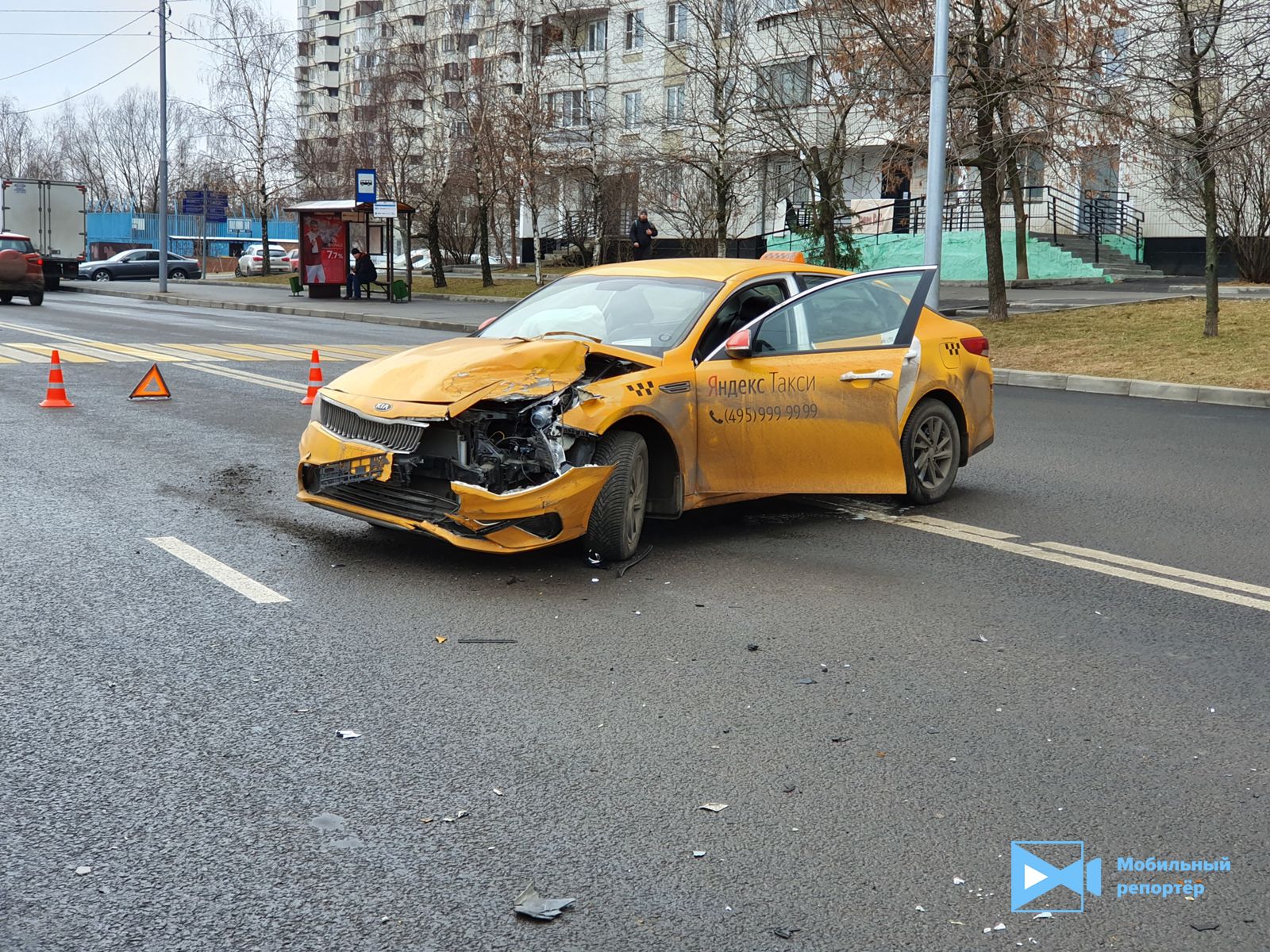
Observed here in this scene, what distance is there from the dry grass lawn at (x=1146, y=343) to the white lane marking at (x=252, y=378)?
32.0 feet

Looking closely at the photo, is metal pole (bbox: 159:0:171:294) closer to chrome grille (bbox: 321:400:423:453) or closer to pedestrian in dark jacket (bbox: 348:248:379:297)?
pedestrian in dark jacket (bbox: 348:248:379:297)

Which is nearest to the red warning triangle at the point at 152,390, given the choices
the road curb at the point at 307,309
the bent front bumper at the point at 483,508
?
the bent front bumper at the point at 483,508

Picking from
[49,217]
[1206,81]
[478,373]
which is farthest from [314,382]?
[49,217]

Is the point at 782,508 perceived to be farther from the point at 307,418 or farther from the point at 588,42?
the point at 588,42

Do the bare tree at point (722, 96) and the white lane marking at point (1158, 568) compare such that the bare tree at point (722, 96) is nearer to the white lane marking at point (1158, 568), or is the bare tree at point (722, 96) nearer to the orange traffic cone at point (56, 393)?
the orange traffic cone at point (56, 393)

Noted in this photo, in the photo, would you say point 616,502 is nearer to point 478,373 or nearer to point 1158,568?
point 478,373

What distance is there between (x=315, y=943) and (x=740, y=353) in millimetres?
4850

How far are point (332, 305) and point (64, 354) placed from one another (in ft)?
55.6

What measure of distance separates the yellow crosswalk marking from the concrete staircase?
1069 inches

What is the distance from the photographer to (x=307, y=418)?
476 inches

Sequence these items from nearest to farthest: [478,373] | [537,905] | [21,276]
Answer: [537,905] < [478,373] < [21,276]

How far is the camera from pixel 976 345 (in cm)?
902

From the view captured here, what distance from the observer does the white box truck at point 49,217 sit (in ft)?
140

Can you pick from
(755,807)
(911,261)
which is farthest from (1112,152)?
(755,807)
